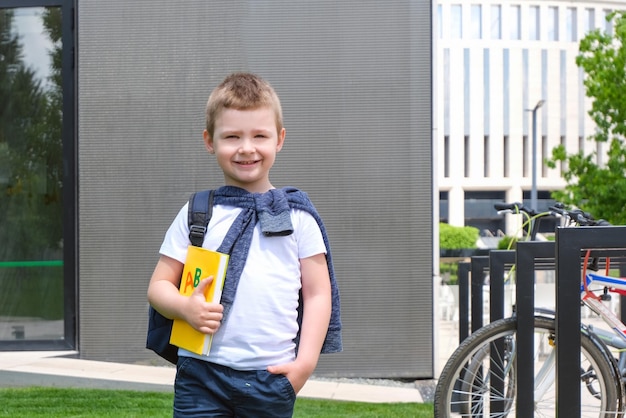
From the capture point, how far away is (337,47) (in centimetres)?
771

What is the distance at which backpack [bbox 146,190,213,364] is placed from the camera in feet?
7.34

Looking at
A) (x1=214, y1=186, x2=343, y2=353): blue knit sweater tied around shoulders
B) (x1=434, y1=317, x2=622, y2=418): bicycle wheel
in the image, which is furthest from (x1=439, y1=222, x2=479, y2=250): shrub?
(x1=214, y1=186, x2=343, y2=353): blue knit sweater tied around shoulders

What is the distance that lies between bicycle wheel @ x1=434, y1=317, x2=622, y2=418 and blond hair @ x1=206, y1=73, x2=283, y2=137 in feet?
5.75

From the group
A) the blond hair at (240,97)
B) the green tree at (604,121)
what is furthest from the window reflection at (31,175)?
the green tree at (604,121)

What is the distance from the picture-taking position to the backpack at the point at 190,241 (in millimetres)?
2236

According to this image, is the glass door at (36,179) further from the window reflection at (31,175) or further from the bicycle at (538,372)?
the bicycle at (538,372)

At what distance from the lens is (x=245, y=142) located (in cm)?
223

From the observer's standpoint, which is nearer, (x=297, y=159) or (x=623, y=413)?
(x=623, y=413)

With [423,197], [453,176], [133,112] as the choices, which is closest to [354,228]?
[423,197]

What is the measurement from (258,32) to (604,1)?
228 feet

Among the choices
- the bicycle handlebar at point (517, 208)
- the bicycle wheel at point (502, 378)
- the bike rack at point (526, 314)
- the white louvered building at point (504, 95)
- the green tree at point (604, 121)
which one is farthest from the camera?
the white louvered building at point (504, 95)

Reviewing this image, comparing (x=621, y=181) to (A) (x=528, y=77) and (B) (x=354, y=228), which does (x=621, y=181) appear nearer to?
(B) (x=354, y=228)

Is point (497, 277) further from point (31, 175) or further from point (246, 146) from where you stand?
point (31, 175)

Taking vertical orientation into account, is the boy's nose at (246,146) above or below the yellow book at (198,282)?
above
